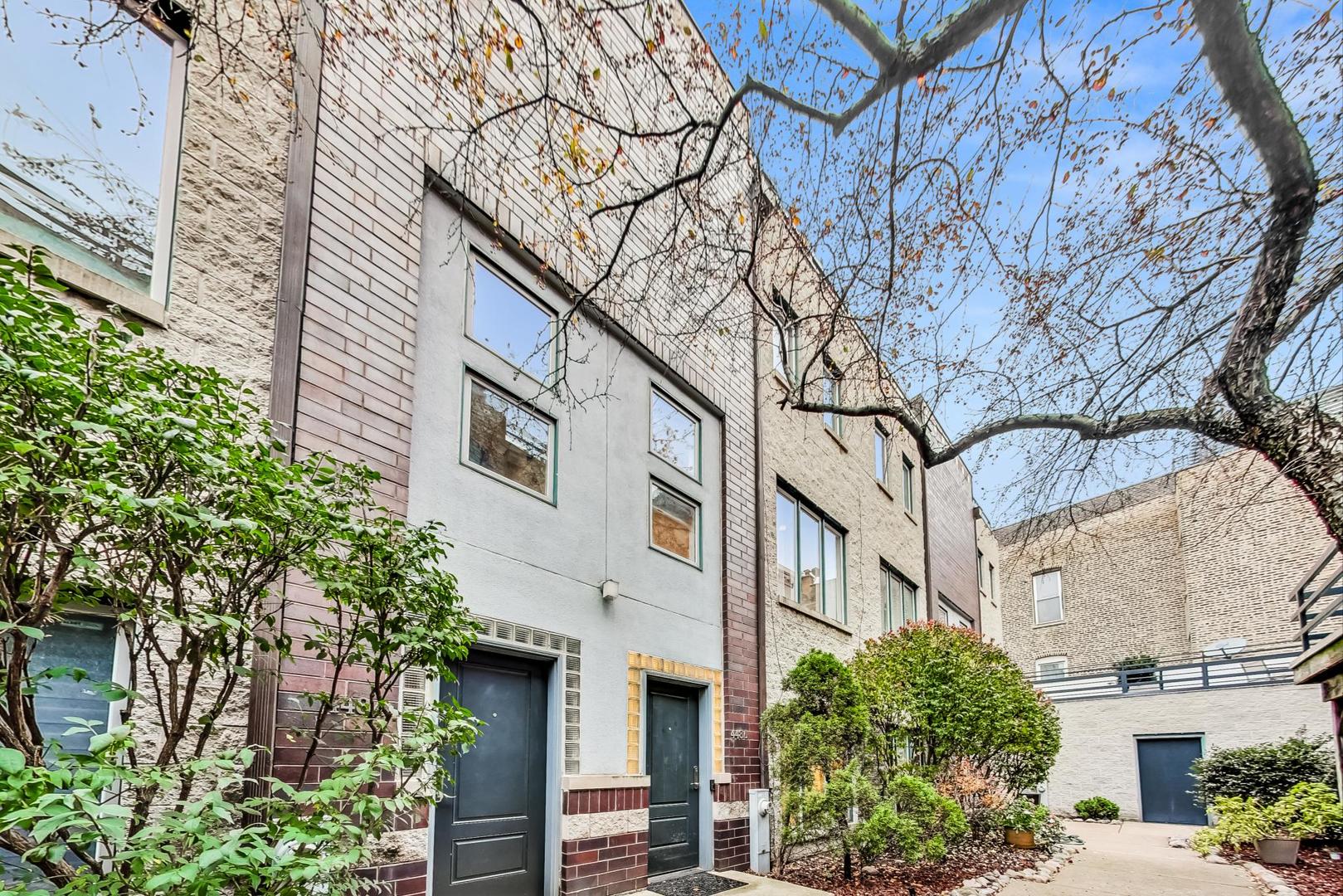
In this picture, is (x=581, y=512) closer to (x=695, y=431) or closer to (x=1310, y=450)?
(x=695, y=431)

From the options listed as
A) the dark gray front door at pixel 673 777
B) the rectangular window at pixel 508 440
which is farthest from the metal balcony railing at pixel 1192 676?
the rectangular window at pixel 508 440

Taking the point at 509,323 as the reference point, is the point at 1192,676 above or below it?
below

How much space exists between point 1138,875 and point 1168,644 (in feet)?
52.5

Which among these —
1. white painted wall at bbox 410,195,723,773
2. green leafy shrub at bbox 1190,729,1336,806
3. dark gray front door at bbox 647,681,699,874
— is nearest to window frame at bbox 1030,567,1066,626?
green leafy shrub at bbox 1190,729,1336,806

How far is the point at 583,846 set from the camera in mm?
6902

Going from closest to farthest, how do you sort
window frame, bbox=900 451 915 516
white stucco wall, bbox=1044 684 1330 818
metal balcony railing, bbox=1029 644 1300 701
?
window frame, bbox=900 451 915 516
white stucco wall, bbox=1044 684 1330 818
metal balcony railing, bbox=1029 644 1300 701

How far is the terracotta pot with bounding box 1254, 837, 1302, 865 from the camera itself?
10836 millimetres

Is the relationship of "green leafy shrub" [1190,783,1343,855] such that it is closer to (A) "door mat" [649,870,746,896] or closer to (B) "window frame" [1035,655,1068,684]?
(A) "door mat" [649,870,746,896]

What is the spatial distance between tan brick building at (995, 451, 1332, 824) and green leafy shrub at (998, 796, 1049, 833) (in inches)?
231

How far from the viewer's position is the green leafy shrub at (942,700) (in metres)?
11.0

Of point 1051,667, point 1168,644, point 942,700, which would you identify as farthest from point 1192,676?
point 942,700

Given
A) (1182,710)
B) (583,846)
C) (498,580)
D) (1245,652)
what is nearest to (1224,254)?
(498,580)

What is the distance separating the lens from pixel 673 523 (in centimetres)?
909

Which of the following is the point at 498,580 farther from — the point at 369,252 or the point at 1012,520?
the point at 1012,520
